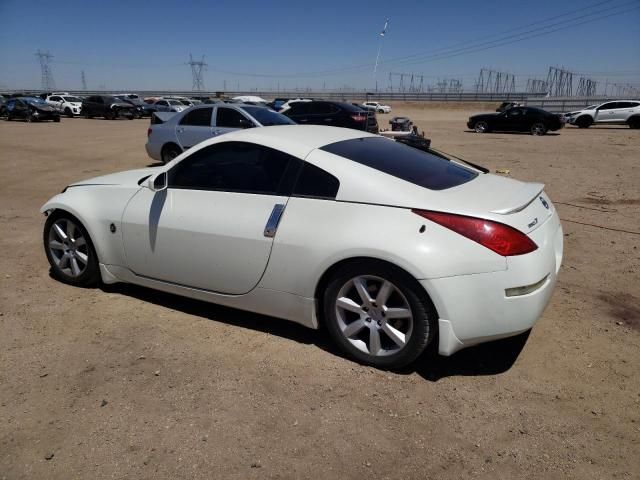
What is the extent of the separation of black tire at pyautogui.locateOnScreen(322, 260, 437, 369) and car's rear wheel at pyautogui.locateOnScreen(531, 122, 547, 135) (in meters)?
24.2

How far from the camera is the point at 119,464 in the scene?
94.7 inches

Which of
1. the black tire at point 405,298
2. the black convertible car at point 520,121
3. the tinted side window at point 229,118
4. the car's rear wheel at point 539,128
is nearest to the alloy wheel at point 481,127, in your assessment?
the black convertible car at point 520,121

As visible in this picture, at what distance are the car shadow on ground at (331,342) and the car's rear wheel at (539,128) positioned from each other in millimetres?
23378

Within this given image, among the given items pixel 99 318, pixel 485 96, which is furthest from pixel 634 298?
pixel 485 96

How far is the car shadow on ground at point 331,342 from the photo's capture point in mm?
3215

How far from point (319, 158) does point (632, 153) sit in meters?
15.4

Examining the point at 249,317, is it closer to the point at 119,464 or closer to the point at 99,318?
the point at 99,318

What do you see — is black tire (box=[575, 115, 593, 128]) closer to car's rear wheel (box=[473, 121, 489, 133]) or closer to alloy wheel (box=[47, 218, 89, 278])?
car's rear wheel (box=[473, 121, 489, 133])

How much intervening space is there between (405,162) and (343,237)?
0.85 meters

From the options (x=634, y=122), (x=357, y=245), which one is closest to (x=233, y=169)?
(x=357, y=245)

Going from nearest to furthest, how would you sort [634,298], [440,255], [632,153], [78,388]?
[440,255]
[78,388]
[634,298]
[632,153]

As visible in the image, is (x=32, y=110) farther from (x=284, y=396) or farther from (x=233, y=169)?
(x=284, y=396)

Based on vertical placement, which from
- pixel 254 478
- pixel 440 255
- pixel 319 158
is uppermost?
pixel 319 158

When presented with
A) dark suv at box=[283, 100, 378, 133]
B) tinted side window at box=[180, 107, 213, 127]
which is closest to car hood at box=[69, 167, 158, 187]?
tinted side window at box=[180, 107, 213, 127]
